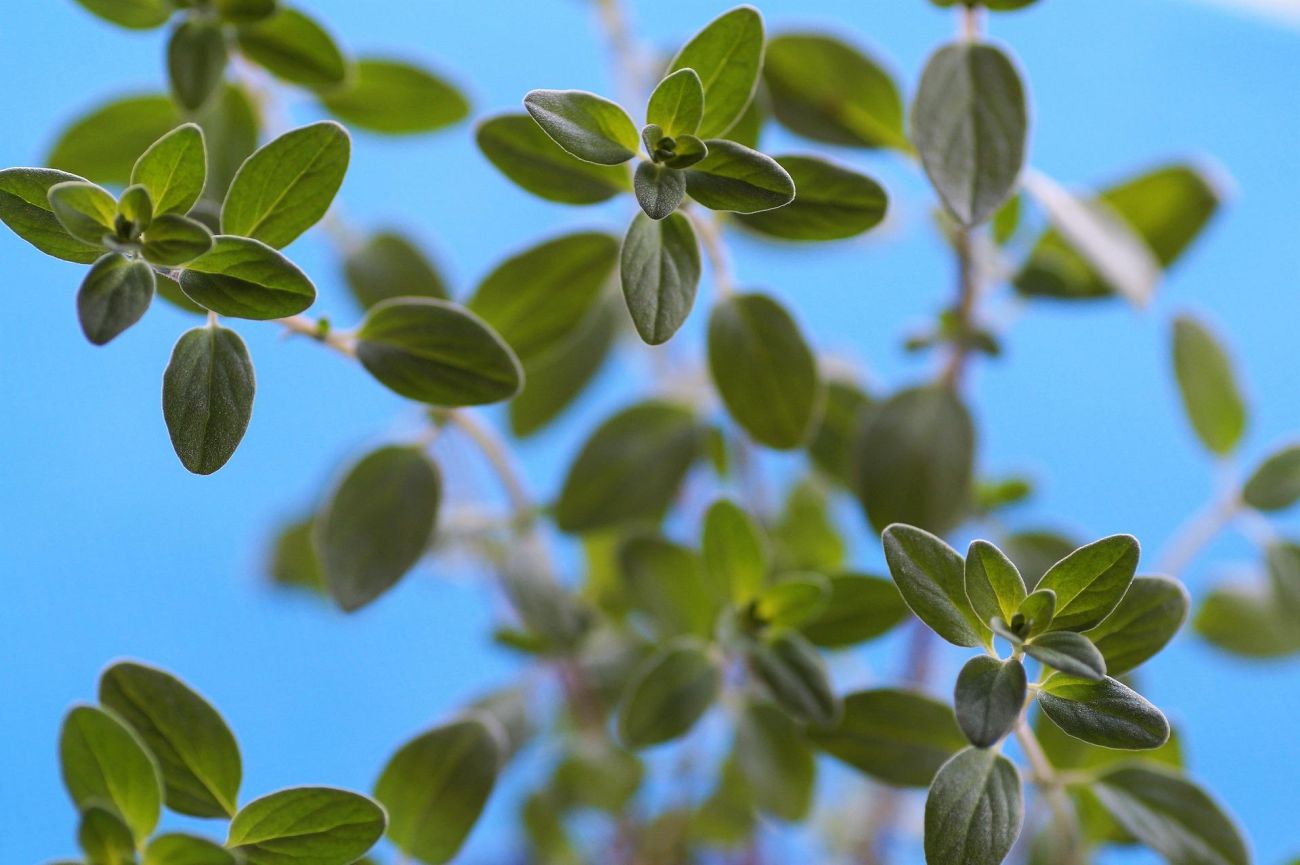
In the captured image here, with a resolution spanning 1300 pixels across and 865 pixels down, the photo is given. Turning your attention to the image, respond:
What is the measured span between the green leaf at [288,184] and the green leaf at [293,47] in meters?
0.18

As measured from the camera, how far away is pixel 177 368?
0.45 meters

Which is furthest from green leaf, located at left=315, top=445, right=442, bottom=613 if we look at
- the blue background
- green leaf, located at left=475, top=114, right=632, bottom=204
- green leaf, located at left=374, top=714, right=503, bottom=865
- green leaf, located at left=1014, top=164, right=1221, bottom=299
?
the blue background

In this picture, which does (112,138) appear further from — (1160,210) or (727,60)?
(1160,210)

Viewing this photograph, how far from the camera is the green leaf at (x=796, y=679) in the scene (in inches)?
22.8

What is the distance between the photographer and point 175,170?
1.55ft

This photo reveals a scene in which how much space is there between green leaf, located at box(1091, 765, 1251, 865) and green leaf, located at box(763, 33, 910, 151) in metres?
0.38

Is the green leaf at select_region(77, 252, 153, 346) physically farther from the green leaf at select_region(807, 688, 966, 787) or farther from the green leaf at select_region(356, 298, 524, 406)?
the green leaf at select_region(807, 688, 966, 787)

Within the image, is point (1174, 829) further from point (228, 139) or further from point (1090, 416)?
point (1090, 416)

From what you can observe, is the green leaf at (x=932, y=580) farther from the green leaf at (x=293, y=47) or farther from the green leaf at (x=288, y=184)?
the green leaf at (x=293, y=47)

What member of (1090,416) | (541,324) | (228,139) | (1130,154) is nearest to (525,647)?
(541,324)

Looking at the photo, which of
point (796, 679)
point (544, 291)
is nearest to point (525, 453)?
point (544, 291)

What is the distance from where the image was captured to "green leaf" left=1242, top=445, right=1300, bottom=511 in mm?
702

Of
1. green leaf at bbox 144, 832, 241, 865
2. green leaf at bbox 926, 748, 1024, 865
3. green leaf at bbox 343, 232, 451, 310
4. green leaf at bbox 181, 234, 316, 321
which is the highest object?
green leaf at bbox 343, 232, 451, 310

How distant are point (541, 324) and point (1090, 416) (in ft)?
4.75
